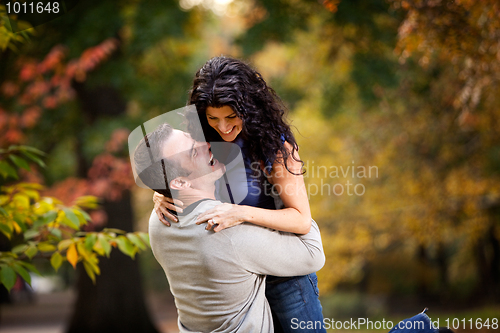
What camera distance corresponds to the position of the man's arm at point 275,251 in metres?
1.81

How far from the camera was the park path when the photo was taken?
441 inches

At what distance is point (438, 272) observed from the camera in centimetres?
1527

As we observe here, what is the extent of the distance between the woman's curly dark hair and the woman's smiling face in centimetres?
3

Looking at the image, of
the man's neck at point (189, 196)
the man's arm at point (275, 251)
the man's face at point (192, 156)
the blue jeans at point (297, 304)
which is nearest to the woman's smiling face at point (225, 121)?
the man's face at point (192, 156)

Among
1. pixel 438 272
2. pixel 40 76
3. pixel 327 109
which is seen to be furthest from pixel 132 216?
pixel 438 272

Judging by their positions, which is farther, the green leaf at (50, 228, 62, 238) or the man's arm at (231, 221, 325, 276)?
the green leaf at (50, 228, 62, 238)

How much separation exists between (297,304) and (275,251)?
40cm

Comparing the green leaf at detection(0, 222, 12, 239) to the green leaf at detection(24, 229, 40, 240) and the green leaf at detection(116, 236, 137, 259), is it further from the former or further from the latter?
the green leaf at detection(116, 236, 137, 259)

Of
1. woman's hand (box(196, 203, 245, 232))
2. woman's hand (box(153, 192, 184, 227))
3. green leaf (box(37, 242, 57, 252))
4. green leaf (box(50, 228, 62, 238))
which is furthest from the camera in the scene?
green leaf (box(50, 228, 62, 238))

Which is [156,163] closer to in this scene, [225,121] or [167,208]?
[167,208]

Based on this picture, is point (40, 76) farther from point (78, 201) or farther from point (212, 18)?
point (78, 201)

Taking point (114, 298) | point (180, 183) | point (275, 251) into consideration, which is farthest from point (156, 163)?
point (114, 298)

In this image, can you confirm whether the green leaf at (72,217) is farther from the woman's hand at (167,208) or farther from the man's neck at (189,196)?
the man's neck at (189,196)

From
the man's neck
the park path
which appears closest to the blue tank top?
the man's neck
